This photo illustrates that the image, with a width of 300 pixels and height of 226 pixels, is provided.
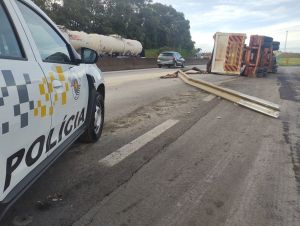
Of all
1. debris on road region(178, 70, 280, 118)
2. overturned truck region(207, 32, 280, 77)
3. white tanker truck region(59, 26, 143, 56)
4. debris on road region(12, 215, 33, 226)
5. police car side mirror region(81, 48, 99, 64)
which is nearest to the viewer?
debris on road region(12, 215, 33, 226)

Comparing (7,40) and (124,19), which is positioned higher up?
(124,19)

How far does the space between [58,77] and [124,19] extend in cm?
6467

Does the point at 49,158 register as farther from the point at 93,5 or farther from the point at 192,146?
the point at 93,5

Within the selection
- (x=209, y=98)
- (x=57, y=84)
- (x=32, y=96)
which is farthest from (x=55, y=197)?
(x=209, y=98)

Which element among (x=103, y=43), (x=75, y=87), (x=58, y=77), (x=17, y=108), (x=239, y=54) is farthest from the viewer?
(x=103, y=43)

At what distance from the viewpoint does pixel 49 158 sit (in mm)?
3027

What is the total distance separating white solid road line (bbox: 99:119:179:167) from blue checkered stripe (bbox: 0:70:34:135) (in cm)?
190

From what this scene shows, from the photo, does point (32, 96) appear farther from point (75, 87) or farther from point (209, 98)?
point (209, 98)

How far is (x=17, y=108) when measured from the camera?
7.40ft

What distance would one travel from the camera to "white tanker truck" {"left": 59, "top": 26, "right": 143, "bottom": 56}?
28.3 meters

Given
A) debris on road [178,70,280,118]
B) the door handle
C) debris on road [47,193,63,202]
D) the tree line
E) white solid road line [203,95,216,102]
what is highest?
the tree line

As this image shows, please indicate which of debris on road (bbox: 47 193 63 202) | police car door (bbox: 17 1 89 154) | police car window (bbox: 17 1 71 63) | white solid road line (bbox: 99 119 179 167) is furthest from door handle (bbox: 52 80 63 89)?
white solid road line (bbox: 99 119 179 167)

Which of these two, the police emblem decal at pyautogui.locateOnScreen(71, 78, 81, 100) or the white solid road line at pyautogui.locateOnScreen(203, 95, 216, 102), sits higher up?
the police emblem decal at pyautogui.locateOnScreen(71, 78, 81, 100)

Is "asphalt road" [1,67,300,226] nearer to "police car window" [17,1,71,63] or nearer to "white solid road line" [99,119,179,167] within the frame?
"white solid road line" [99,119,179,167]
